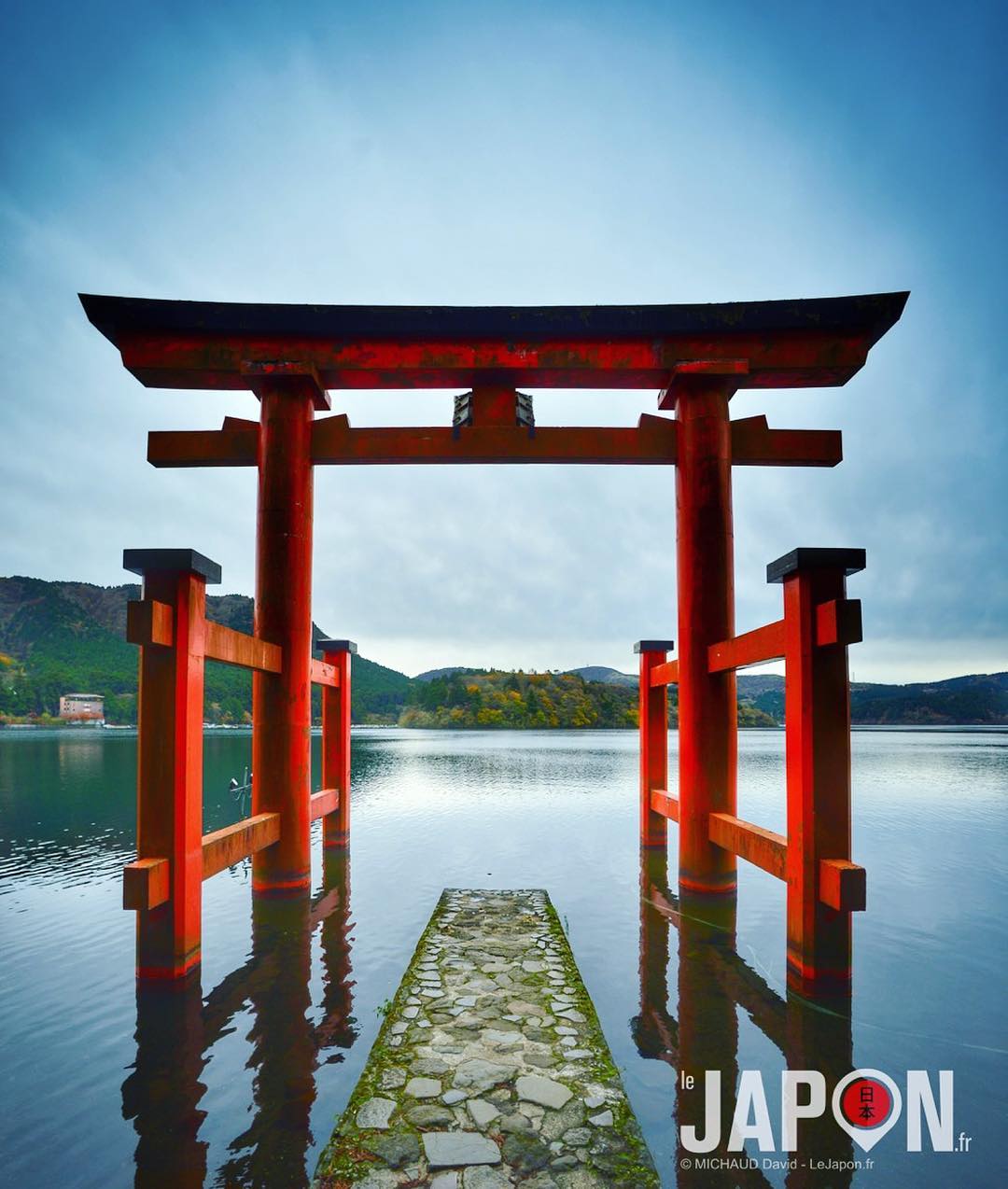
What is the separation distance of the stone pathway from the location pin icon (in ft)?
4.67

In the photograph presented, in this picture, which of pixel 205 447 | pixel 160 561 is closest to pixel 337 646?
pixel 205 447

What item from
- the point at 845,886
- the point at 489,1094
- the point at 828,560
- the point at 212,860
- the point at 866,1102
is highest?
the point at 828,560

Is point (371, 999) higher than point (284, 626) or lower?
lower

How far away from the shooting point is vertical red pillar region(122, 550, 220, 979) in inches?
219

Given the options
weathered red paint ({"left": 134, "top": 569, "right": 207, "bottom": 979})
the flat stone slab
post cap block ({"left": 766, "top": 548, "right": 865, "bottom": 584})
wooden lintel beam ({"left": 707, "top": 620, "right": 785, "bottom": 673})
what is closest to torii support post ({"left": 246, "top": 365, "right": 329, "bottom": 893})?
weathered red paint ({"left": 134, "top": 569, "right": 207, "bottom": 979})

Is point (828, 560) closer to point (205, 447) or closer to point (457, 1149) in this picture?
point (457, 1149)

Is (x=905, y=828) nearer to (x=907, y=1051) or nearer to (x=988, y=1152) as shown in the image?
(x=907, y=1051)

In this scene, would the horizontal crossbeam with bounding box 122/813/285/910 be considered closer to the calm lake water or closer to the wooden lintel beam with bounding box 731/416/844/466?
the calm lake water

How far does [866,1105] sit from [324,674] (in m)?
8.36

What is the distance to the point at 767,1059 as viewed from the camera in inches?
195

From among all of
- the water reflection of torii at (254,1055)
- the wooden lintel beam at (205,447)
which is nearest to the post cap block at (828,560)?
the water reflection of torii at (254,1055)

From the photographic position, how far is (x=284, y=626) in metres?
8.36

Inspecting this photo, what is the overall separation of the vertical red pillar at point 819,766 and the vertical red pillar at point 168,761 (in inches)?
193

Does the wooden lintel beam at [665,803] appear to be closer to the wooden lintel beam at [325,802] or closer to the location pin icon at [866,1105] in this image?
the location pin icon at [866,1105]
